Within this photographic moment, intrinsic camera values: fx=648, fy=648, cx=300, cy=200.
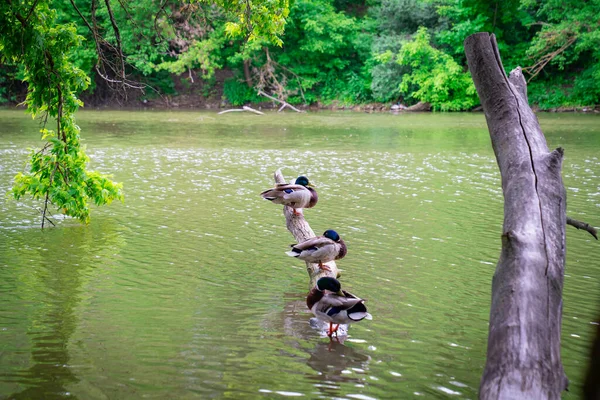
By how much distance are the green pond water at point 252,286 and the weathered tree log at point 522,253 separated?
780 mm

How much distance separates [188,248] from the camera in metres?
8.27

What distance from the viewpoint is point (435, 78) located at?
3538 cm

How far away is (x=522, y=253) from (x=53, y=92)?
6.47m

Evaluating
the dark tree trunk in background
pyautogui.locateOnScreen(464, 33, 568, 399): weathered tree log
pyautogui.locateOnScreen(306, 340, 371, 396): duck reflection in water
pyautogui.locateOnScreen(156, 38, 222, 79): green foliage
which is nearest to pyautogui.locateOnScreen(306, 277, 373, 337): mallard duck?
pyautogui.locateOnScreen(306, 340, 371, 396): duck reflection in water

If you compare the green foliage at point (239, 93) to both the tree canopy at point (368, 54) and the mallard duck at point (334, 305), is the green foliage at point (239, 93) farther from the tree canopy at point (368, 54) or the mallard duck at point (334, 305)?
the mallard duck at point (334, 305)

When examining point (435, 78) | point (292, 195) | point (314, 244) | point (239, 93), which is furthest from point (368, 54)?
point (314, 244)

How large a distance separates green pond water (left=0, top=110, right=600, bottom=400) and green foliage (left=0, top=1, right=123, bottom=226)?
63cm

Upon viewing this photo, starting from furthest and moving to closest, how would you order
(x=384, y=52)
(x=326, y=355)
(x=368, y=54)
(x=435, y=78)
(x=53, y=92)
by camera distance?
(x=368, y=54), (x=384, y=52), (x=435, y=78), (x=53, y=92), (x=326, y=355)

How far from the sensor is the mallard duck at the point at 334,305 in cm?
509

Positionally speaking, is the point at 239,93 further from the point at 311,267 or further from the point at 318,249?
the point at 318,249

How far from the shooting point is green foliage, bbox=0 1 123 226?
6.61m

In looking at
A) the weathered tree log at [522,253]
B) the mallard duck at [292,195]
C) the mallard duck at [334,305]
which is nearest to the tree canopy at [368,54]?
the mallard duck at [292,195]

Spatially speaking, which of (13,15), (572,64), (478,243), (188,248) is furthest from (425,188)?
(572,64)

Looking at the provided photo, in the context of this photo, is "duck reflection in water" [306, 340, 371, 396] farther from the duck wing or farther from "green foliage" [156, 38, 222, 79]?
"green foliage" [156, 38, 222, 79]
